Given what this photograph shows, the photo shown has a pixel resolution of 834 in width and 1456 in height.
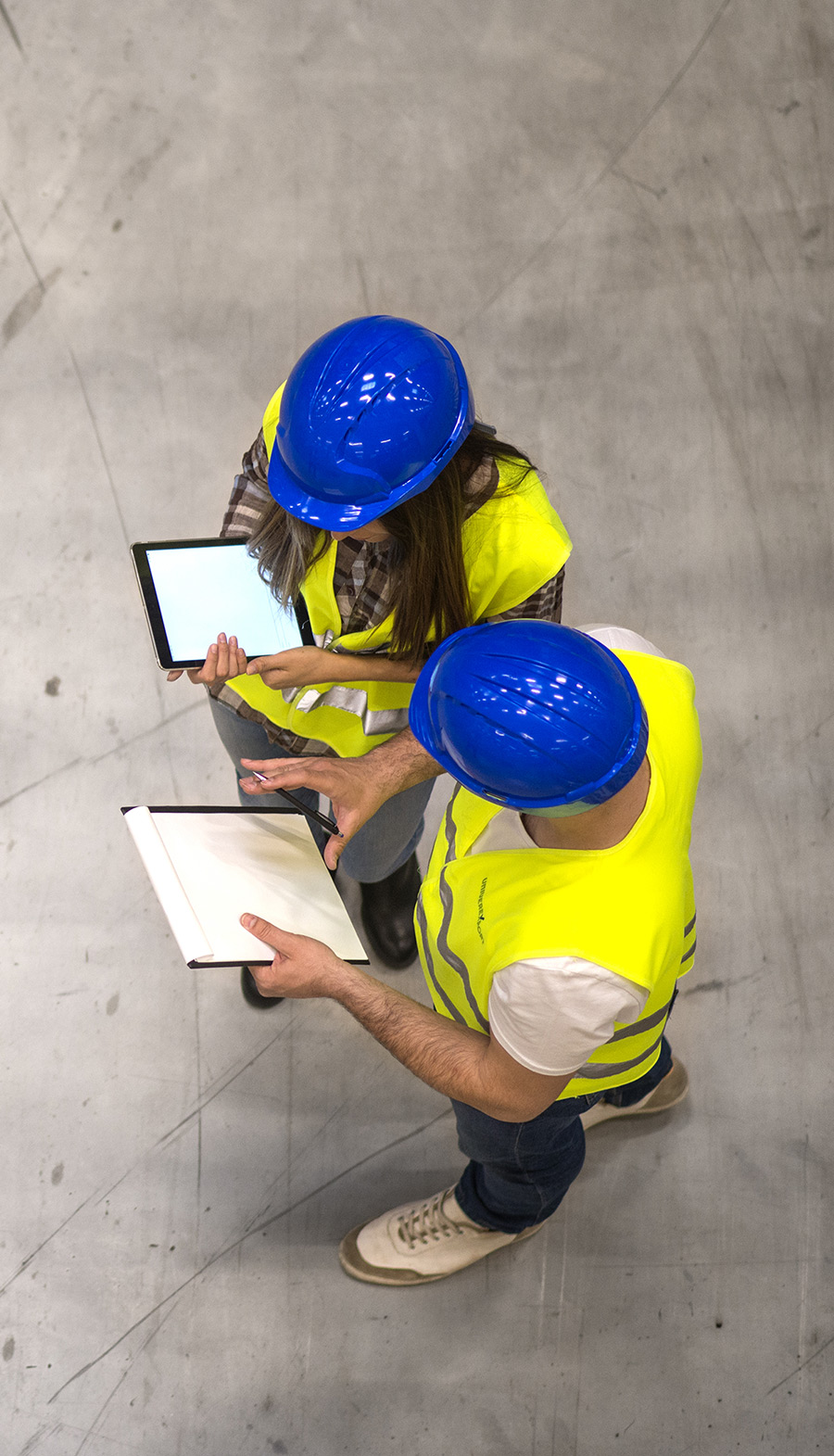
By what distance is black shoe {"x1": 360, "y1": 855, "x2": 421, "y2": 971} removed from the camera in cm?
258

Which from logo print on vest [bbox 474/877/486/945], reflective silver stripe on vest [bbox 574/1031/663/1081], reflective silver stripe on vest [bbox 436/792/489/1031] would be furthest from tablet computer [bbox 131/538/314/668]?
reflective silver stripe on vest [bbox 574/1031/663/1081]

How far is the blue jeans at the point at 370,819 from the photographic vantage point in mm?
2023

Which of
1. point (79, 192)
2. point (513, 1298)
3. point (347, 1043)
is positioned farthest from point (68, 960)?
point (79, 192)

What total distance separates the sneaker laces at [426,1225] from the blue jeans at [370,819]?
0.76 meters

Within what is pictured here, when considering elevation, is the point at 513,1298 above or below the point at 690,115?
below

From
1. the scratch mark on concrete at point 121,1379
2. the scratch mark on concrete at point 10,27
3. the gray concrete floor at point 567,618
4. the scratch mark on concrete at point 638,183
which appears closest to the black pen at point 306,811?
the gray concrete floor at point 567,618

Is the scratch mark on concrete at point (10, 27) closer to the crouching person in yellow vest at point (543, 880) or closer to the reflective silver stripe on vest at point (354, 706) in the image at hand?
the reflective silver stripe on vest at point (354, 706)

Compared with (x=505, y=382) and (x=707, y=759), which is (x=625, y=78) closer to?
(x=505, y=382)

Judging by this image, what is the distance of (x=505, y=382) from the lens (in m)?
3.16

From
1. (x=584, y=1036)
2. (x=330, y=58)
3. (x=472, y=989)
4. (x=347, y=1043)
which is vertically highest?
(x=330, y=58)

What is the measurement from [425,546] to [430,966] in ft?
2.33

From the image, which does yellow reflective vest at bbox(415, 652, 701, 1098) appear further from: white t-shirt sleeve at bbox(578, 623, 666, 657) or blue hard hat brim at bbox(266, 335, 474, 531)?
blue hard hat brim at bbox(266, 335, 474, 531)

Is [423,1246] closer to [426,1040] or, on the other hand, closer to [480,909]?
[426,1040]

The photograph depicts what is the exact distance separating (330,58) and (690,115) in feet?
4.13
